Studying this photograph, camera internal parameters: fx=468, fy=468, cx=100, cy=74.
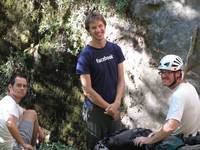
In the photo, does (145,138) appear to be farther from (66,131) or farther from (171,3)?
(66,131)

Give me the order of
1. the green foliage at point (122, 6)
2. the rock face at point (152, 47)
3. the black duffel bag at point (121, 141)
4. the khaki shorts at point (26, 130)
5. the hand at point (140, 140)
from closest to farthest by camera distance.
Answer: the hand at point (140, 140) < the black duffel bag at point (121, 141) < the khaki shorts at point (26, 130) < the rock face at point (152, 47) < the green foliage at point (122, 6)

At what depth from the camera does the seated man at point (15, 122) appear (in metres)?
4.75

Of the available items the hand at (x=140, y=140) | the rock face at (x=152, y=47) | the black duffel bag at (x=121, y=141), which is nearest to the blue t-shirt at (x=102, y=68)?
the black duffel bag at (x=121, y=141)

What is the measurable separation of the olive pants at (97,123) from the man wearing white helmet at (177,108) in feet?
2.07

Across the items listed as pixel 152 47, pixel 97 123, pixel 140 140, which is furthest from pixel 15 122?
pixel 152 47

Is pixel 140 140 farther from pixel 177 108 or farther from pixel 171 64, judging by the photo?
pixel 171 64

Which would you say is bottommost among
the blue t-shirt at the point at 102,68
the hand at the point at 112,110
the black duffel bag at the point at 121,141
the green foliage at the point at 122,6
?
the black duffel bag at the point at 121,141

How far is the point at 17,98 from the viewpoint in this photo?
4977mm

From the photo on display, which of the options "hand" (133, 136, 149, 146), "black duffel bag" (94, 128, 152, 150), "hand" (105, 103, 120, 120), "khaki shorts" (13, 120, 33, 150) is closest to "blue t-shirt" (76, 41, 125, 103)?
"hand" (105, 103, 120, 120)

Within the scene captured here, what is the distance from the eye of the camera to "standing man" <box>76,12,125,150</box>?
4.72m

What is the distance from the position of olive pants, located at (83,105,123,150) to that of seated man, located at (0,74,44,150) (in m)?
0.65


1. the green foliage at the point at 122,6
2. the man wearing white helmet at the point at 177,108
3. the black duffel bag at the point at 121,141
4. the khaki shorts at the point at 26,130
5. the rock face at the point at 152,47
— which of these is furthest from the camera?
the green foliage at the point at 122,6

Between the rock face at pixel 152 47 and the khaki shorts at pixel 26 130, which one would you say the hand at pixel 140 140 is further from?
the rock face at pixel 152 47

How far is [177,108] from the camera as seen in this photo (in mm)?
3953
